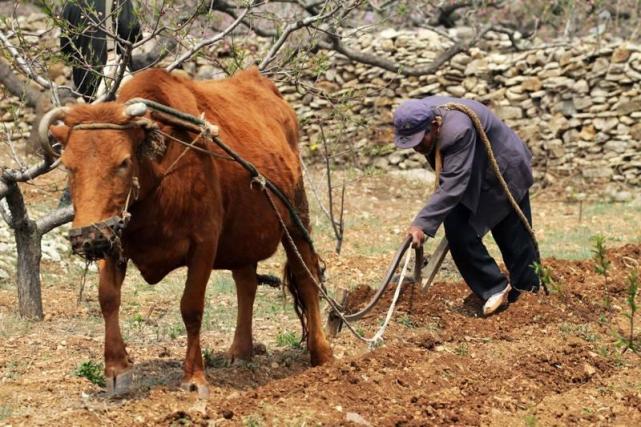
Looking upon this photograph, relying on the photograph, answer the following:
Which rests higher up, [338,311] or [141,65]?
[141,65]

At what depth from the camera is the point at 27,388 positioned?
6.34 m

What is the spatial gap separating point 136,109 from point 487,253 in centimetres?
392

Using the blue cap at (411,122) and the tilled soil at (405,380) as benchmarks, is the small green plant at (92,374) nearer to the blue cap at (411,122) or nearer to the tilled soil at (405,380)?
the tilled soil at (405,380)

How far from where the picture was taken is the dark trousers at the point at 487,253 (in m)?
8.43

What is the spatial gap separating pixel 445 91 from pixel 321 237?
6.40 meters

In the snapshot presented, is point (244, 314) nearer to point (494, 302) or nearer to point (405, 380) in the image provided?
point (405, 380)

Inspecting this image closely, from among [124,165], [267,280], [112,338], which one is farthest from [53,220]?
[124,165]

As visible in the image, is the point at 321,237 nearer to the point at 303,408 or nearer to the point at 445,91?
the point at 445,91

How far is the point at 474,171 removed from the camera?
8.20 metres

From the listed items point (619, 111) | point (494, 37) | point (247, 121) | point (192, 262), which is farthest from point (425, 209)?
point (494, 37)

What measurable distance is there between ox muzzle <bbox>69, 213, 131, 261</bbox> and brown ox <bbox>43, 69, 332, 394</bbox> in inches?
2.3

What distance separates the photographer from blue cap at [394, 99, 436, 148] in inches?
297

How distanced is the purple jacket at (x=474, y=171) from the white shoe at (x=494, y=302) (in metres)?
0.55

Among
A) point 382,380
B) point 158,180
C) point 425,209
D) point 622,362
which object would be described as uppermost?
point 158,180
